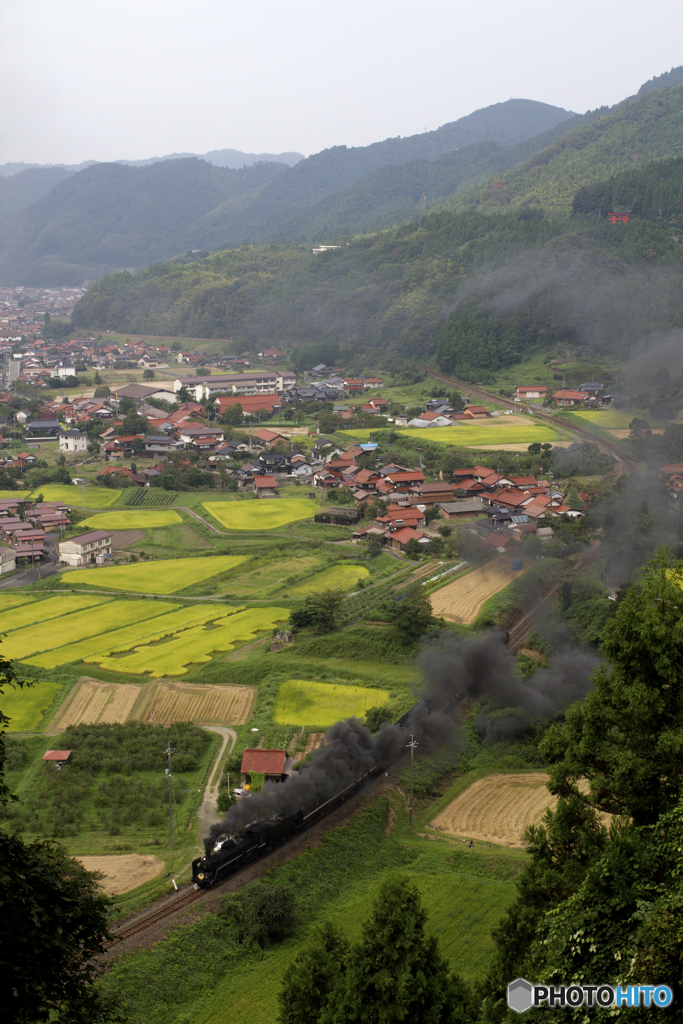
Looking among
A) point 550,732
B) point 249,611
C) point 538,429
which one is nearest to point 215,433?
point 538,429

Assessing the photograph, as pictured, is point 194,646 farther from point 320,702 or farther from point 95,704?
point 320,702

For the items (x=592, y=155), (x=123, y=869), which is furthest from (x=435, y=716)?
(x=592, y=155)

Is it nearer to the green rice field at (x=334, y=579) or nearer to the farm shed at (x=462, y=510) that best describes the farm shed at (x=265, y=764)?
the green rice field at (x=334, y=579)

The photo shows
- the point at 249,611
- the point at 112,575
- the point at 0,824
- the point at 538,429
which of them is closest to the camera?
the point at 0,824

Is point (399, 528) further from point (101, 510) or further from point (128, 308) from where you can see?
point (128, 308)

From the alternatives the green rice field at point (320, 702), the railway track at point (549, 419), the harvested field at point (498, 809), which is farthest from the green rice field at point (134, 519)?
the harvested field at point (498, 809)

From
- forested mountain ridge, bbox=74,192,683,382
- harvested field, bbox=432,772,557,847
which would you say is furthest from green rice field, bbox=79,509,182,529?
forested mountain ridge, bbox=74,192,683,382
